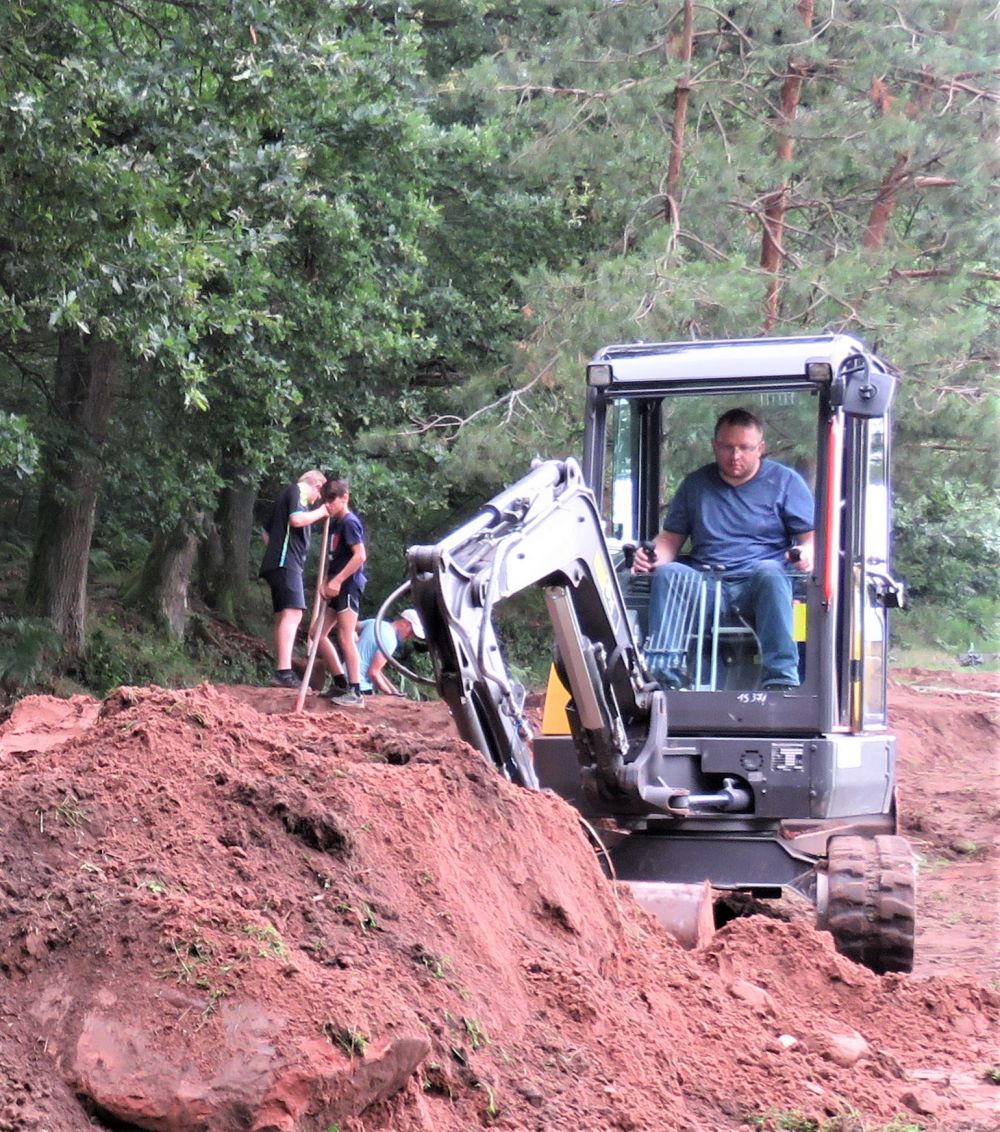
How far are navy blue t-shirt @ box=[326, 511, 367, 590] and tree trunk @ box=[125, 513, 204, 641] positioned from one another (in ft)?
16.9

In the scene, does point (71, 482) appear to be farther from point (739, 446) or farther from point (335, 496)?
point (739, 446)

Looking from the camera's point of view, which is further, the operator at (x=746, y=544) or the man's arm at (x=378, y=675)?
the man's arm at (x=378, y=675)

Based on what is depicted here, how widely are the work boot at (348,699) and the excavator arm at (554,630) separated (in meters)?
6.40

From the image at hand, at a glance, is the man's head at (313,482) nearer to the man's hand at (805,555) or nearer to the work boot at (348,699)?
the work boot at (348,699)

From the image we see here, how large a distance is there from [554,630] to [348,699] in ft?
22.9

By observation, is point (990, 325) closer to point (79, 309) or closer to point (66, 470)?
point (66, 470)

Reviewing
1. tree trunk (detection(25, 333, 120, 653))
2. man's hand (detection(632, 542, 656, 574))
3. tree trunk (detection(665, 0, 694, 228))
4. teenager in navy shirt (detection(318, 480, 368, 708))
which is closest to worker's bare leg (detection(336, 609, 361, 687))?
teenager in navy shirt (detection(318, 480, 368, 708))

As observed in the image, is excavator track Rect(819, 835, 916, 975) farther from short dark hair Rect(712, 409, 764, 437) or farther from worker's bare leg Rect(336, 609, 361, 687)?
worker's bare leg Rect(336, 609, 361, 687)

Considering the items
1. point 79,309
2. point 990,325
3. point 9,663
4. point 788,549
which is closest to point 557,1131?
point 788,549

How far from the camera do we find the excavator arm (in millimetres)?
5508

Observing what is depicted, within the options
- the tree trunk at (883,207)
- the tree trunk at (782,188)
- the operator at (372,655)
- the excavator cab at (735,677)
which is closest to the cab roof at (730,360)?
the excavator cab at (735,677)

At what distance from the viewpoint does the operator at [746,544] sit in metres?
6.92

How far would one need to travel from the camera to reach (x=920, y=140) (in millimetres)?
15461

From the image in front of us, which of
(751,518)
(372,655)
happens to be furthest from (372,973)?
→ (372,655)
